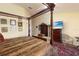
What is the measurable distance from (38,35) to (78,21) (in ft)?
1.95

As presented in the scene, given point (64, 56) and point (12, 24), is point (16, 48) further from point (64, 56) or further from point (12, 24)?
point (64, 56)

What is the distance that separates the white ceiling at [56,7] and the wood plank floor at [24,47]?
1.38ft

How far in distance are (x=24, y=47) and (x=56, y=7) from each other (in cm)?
72

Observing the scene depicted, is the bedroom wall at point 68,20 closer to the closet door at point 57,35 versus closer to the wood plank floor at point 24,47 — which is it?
the closet door at point 57,35

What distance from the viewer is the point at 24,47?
4.95ft

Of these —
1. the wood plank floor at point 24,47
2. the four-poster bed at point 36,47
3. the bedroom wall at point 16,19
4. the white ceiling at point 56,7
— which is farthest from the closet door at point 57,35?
the bedroom wall at point 16,19

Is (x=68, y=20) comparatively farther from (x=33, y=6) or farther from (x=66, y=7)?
(x=33, y=6)

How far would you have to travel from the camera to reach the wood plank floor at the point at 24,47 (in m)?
1.47

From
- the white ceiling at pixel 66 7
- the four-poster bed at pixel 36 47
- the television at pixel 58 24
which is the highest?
the white ceiling at pixel 66 7

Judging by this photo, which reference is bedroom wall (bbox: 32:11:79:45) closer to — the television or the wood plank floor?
the television

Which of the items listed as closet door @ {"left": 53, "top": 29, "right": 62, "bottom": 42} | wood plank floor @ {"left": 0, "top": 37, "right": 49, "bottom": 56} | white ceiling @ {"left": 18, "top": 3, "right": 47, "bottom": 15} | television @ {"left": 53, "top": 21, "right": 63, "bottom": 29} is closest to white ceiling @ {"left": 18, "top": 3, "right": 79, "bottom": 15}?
white ceiling @ {"left": 18, "top": 3, "right": 47, "bottom": 15}

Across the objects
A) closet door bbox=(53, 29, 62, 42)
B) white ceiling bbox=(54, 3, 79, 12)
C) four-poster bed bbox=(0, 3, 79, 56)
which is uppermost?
white ceiling bbox=(54, 3, 79, 12)

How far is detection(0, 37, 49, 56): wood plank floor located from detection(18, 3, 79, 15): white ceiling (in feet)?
1.38

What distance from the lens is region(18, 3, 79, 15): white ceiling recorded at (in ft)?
4.87
